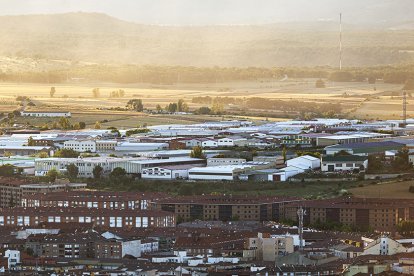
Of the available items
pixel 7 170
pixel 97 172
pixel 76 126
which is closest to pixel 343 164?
pixel 97 172

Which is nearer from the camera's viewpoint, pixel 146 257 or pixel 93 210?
pixel 146 257

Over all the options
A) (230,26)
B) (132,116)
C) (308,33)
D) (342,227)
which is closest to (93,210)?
(342,227)

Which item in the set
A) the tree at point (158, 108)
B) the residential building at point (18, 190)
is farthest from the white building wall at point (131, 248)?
the tree at point (158, 108)

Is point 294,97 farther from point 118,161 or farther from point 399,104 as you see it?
point 118,161

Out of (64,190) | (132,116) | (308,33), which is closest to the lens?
(64,190)

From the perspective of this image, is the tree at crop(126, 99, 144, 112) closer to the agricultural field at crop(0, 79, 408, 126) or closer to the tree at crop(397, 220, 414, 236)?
the agricultural field at crop(0, 79, 408, 126)

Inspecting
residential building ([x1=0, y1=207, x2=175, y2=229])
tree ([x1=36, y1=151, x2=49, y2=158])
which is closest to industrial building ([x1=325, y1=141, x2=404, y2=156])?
tree ([x1=36, y1=151, x2=49, y2=158])
